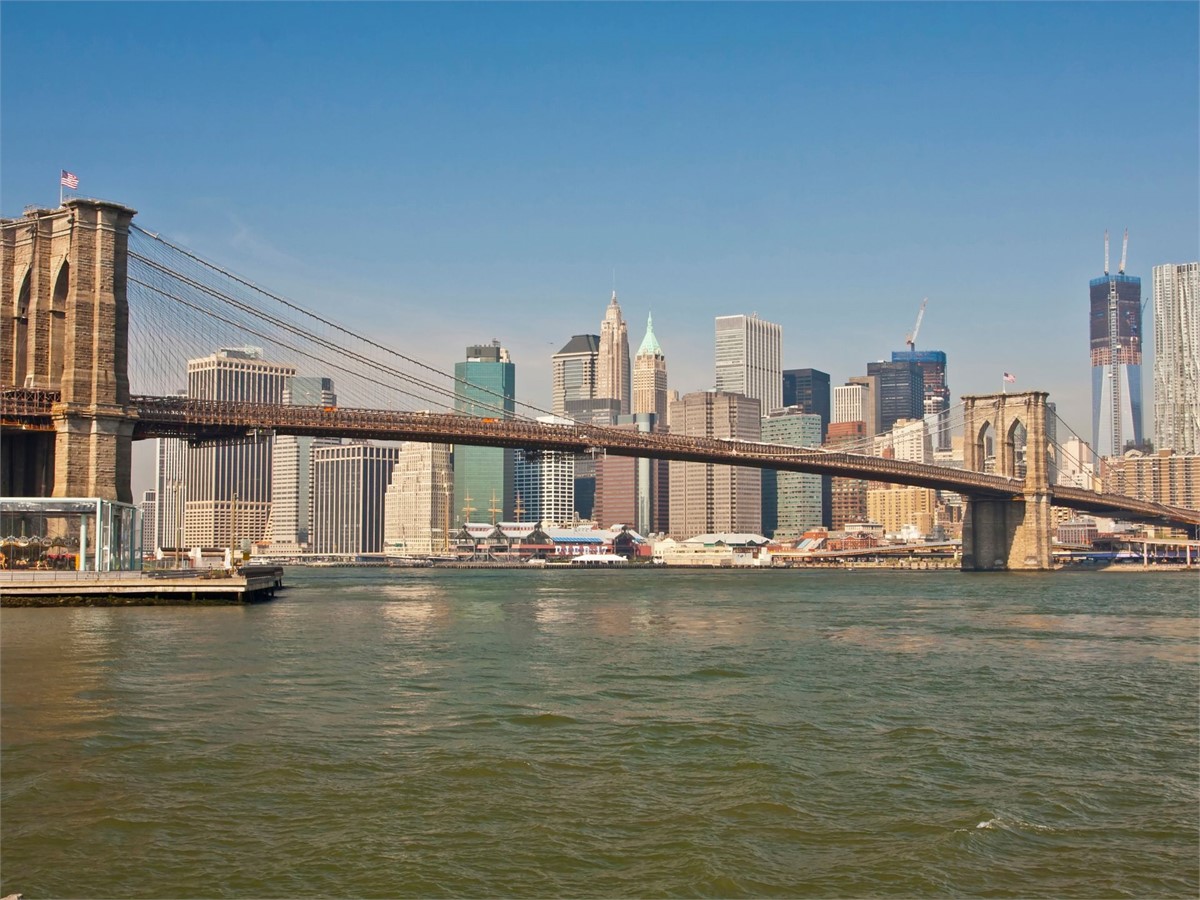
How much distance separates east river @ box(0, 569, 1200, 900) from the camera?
12000mm

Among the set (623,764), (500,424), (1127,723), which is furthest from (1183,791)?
(500,424)

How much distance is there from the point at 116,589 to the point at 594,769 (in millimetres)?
34603

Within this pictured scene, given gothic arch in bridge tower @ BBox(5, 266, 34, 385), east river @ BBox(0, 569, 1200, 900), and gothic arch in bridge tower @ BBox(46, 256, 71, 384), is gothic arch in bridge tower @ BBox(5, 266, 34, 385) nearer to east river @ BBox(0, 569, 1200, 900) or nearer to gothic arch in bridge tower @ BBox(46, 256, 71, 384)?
gothic arch in bridge tower @ BBox(46, 256, 71, 384)

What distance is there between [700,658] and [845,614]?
1788 cm

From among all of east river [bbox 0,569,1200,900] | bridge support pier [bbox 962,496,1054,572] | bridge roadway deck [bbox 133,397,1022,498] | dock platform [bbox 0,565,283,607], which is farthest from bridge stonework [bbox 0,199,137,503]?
bridge support pier [bbox 962,496,1054,572]

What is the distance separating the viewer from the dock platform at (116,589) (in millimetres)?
44625

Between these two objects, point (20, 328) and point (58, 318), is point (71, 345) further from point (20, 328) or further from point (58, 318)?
point (20, 328)

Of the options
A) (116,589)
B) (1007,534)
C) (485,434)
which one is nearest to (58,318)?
(116,589)

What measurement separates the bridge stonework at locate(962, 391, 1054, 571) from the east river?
68.0m

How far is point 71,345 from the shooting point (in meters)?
53.0

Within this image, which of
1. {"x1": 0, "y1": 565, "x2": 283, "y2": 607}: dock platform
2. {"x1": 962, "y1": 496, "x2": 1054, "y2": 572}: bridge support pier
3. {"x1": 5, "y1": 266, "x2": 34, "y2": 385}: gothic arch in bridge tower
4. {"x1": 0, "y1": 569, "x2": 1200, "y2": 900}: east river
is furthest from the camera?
{"x1": 962, "y1": 496, "x2": 1054, "y2": 572}: bridge support pier

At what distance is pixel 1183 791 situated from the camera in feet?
49.8

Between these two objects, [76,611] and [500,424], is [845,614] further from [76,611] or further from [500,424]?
[500,424]

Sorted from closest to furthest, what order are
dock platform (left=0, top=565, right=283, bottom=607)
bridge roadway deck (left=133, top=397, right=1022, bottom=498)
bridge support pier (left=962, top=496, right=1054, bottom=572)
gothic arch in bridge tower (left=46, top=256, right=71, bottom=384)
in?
dock platform (left=0, top=565, right=283, bottom=607) → gothic arch in bridge tower (left=46, top=256, right=71, bottom=384) → bridge roadway deck (left=133, top=397, right=1022, bottom=498) → bridge support pier (left=962, top=496, right=1054, bottom=572)
